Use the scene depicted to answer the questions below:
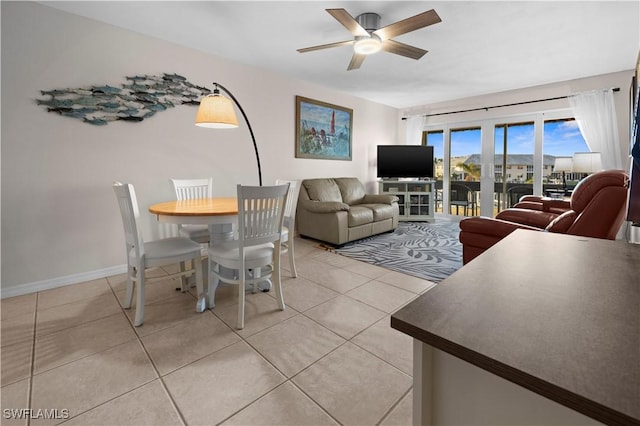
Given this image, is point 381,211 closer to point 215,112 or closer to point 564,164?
point 564,164

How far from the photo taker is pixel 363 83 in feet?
15.5

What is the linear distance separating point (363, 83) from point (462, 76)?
4.76 feet

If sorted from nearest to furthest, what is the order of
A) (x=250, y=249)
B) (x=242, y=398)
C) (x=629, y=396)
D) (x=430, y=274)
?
(x=629, y=396) < (x=242, y=398) < (x=250, y=249) < (x=430, y=274)

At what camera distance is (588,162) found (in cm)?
398

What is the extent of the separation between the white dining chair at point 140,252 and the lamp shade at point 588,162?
486 cm

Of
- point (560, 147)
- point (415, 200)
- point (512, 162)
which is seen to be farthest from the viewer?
point (415, 200)

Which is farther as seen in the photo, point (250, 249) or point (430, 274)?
point (430, 274)

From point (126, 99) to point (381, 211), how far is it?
3511mm

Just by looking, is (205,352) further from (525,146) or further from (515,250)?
(525,146)

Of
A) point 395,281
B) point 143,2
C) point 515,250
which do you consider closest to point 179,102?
point 143,2

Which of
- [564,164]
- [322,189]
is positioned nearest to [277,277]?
[322,189]

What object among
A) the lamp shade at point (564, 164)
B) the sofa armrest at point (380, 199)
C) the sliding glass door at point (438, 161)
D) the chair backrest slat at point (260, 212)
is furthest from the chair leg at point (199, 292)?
the sliding glass door at point (438, 161)

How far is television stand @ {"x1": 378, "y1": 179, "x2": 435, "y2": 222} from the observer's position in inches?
230

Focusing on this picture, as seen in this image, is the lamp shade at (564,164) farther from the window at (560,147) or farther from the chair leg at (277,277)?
the chair leg at (277,277)
